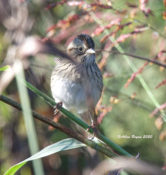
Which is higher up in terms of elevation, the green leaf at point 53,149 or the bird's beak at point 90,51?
the bird's beak at point 90,51

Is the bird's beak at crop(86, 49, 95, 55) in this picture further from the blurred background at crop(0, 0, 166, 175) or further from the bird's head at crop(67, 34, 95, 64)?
the blurred background at crop(0, 0, 166, 175)

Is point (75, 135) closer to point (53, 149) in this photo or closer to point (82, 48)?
point (53, 149)

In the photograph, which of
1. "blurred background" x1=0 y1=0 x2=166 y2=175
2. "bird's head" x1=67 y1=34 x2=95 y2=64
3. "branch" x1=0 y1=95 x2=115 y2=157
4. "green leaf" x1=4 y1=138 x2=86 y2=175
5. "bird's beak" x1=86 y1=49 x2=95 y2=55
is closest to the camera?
"branch" x1=0 y1=95 x2=115 y2=157

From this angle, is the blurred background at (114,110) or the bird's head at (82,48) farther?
the blurred background at (114,110)

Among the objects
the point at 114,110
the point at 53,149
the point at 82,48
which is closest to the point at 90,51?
the point at 82,48

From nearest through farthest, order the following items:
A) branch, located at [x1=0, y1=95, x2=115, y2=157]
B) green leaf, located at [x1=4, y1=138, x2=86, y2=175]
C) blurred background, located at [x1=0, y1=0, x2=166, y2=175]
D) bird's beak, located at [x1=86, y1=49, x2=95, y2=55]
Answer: branch, located at [x1=0, y1=95, x2=115, y2=157], green leaf, located at [x1=4, y1=138, x2=86, y2=175], bird's beak, located at [x1=86, y1=49, x2=95, y2=55], blurred background, located at [x1=0, y1=0, x2=166, y2=175]

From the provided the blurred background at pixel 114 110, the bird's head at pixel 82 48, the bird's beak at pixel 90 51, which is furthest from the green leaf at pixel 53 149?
the blurred background at pixel 114 110

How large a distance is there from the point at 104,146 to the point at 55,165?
5.81 feet

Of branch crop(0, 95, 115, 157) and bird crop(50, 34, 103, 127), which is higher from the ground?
bird crop(50, 34, 103, 127)

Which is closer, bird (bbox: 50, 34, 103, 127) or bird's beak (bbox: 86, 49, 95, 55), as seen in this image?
bird's beak (bbox: 86, 49, 95, 55)

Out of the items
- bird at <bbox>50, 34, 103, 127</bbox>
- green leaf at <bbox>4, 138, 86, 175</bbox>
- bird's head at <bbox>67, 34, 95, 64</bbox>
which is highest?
bird's head at <bbox>67, 34, 95, 64</bbox>

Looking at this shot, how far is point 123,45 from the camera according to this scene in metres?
2.88

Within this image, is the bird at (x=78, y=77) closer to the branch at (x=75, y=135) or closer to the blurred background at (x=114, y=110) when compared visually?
the blurred background at (x=114, y=110)

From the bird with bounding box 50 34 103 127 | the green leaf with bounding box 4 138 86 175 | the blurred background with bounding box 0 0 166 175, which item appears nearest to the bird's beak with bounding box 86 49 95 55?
the bird with bounding box 50 34 103 127
